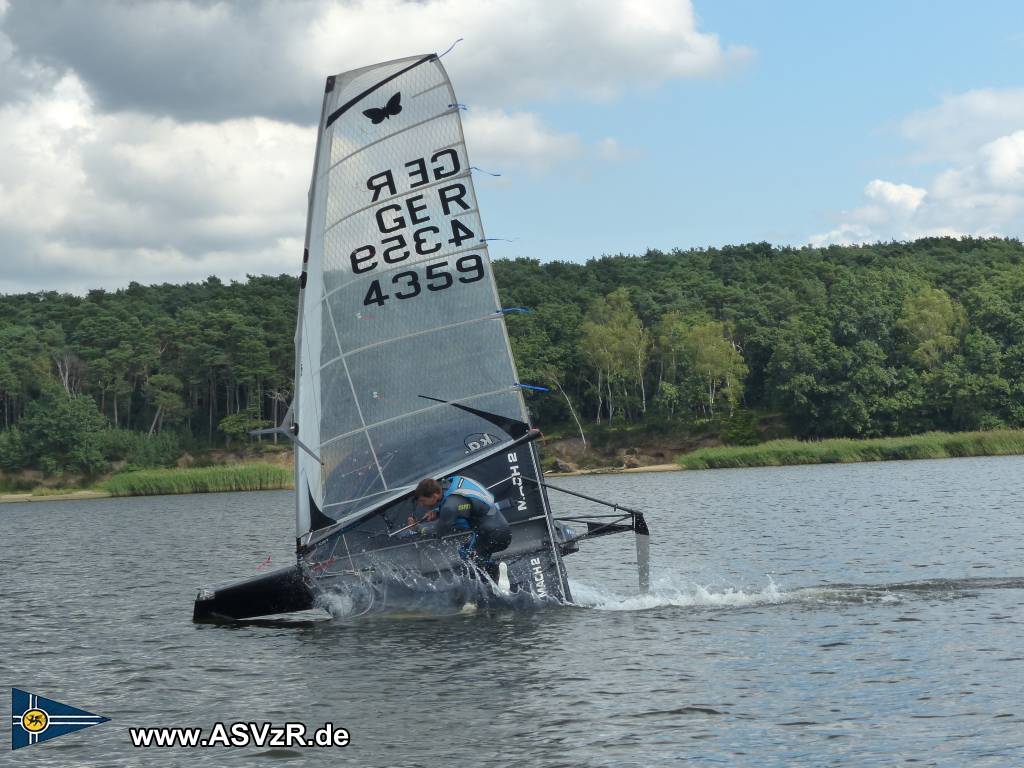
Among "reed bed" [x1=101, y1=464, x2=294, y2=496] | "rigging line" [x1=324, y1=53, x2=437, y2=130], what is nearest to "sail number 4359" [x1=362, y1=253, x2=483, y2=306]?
"rigging line" [x1=324, y1=53, x2=437, y2=130]

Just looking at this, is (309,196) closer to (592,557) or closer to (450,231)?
(450,231)

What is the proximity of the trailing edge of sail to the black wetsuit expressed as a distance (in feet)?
3.34

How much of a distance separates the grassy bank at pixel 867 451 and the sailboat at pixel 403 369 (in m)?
49.1

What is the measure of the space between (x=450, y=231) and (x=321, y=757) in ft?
24.1

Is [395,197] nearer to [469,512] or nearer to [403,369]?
[403,369]

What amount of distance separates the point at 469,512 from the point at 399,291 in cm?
291

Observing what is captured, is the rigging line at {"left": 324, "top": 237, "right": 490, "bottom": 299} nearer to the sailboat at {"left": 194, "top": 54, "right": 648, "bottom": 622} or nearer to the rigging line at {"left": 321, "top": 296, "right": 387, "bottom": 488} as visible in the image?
the sailboat at {"left": 194, "top": 54, "right": 648, "bottom": 622}

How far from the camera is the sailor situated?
1415 cm

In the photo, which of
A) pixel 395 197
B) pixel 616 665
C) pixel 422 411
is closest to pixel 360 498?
pixel 422 411

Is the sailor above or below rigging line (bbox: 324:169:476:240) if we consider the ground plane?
below

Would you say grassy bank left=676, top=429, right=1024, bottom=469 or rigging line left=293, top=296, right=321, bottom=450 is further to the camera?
grassy bank left=676, top=429, right=1024, bottom=469

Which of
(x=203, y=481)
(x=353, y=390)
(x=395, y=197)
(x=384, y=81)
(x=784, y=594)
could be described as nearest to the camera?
(x=384, y=81)

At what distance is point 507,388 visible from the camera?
1513 cm

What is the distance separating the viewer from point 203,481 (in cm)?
6544
